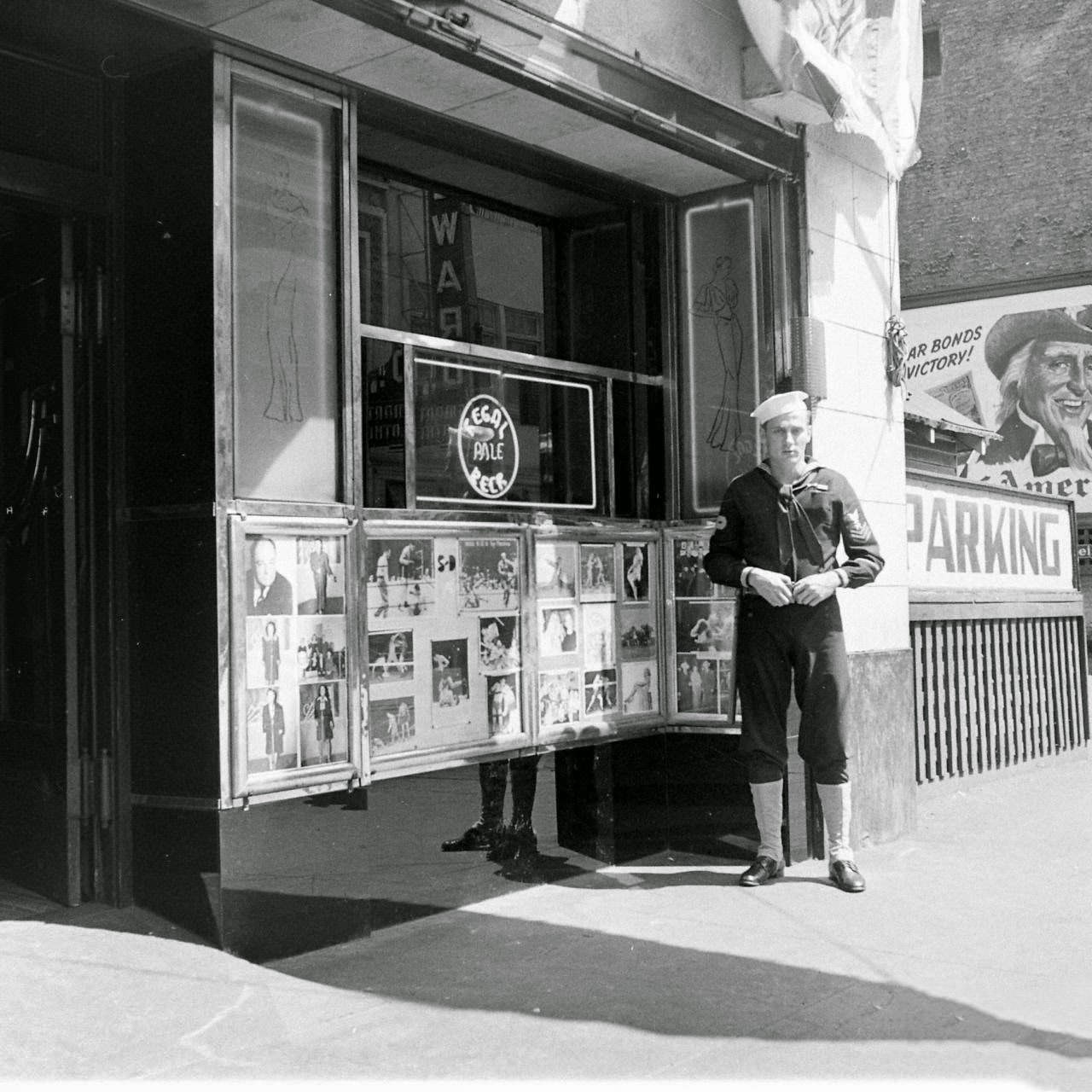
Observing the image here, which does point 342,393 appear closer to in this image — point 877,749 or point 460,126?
point 460,126

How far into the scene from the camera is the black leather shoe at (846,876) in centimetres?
627

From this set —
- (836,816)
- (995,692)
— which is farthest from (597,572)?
(995,692)

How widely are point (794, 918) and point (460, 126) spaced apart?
3.55 m

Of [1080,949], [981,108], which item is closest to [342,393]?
[1080,949]

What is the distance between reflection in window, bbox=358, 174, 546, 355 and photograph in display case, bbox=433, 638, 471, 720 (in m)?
1.35

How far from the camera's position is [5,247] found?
220 inches

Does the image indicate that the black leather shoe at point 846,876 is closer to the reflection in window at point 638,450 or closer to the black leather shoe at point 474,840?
the black leather shoe at point 474,840

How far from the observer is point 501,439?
21.5ft

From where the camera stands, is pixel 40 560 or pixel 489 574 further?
pixel 489 574

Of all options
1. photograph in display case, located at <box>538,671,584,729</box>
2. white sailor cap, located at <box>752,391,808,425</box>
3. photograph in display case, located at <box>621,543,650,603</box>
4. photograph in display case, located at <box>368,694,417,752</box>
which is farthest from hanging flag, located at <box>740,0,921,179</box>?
photograph in display case, located at <box>368,694,417,752</box>

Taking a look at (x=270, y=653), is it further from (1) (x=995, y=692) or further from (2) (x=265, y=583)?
(1) (x=995, y=692)

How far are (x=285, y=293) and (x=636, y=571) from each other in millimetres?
2533

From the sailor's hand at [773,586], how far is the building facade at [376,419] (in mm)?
800

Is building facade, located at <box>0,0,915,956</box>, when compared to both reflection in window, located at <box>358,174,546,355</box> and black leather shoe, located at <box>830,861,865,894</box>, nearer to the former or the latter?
reflection in window, located at <box>358,174,546,355</box>
